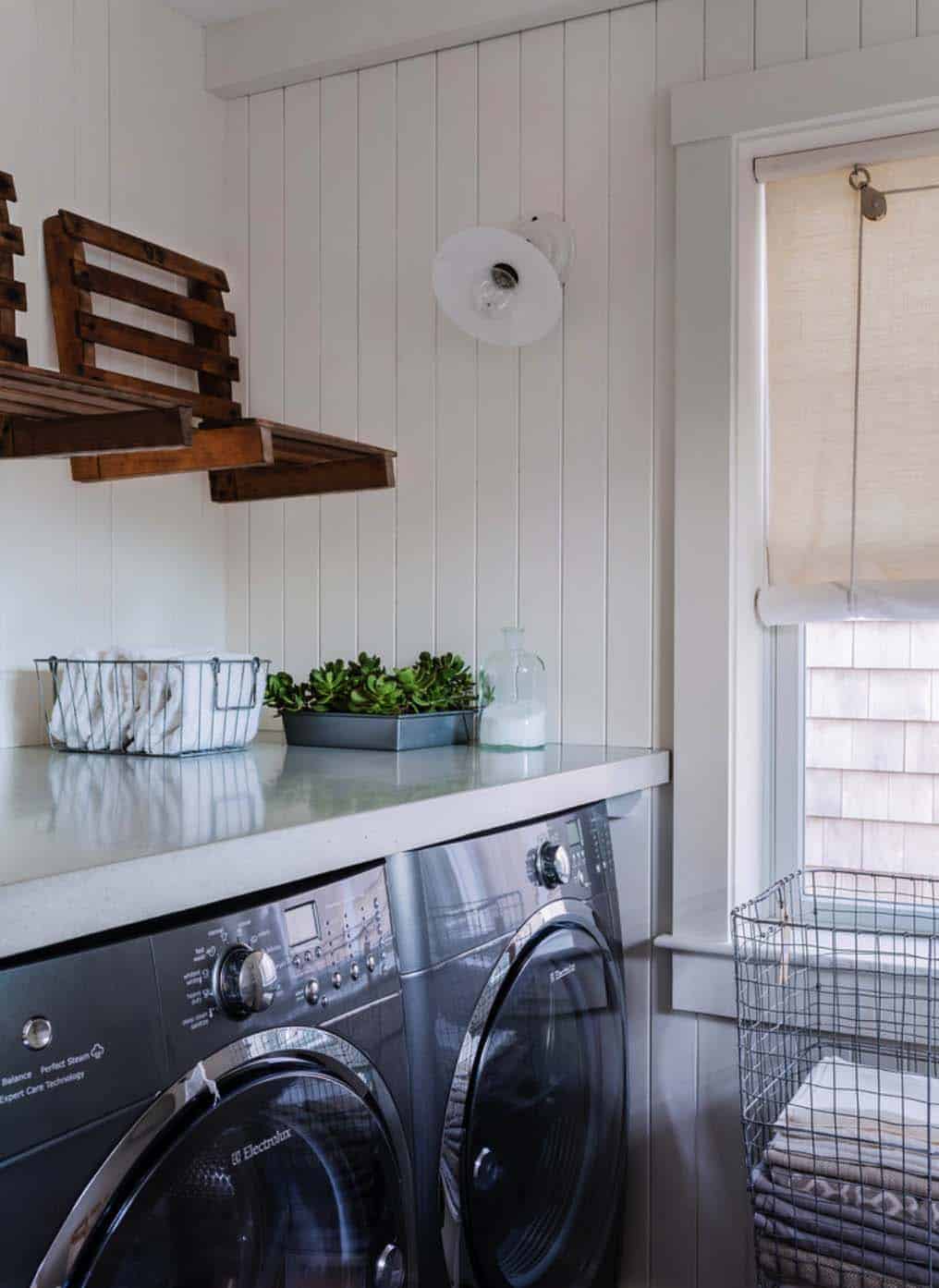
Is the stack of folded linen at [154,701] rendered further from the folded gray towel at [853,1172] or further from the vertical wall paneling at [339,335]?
the folded gray towel at [853,1172]

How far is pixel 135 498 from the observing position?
2.41 m

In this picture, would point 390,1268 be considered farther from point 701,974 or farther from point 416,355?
point 416,355

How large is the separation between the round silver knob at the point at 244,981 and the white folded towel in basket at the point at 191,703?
789 millimetres

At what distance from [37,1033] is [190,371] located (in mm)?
1827

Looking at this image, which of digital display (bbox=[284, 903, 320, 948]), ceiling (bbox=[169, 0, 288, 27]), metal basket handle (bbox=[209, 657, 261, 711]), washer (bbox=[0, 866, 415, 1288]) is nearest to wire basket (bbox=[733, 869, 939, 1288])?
washer (bbox=[0, 866, 415, 1288])

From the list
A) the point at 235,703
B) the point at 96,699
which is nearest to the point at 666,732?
the point at 235,703

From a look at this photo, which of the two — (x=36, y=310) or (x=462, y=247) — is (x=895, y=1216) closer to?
(x=462, y=247)

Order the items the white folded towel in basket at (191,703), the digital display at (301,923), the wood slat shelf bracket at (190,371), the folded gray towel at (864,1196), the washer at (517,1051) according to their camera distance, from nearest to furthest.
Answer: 1. the digital display at (301,923)
2. the washer at (517,1051)
3. the folded gray towel at (864,1196)
4. the white folded towel in basket at (191,703)
5. the wood slat shelf bracket at (190,371)

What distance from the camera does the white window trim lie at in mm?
2074

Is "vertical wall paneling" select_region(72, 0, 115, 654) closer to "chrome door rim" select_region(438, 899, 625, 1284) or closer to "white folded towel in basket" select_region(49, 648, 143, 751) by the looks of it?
"white folded towel in basket" select_region(49, 648, 143, 751)

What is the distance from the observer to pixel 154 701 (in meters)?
1.94

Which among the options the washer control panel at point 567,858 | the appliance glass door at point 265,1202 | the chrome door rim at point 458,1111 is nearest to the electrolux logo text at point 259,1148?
the appliance glass door at point 265,1202

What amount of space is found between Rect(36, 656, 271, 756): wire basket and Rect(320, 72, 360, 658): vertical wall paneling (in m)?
0.42

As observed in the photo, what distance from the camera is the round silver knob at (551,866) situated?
69.9 inches
